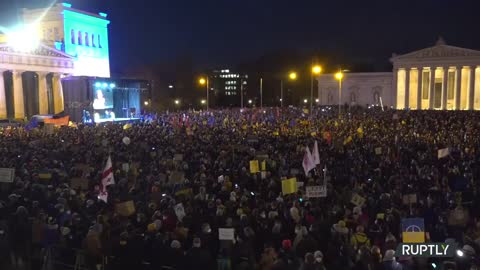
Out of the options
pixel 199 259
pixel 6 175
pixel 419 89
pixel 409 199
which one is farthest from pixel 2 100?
pixel 419 89

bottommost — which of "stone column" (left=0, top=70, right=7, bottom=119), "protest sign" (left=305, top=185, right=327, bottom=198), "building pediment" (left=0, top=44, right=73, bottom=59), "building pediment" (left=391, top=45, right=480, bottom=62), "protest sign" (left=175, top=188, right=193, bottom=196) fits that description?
"protest sign" (left=175, top=188, right=193, bottom=196)

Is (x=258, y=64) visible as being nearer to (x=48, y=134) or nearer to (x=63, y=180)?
(x=48, y=134)

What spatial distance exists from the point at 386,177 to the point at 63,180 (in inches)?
393

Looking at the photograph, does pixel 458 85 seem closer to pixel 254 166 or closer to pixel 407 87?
pixel 407 87

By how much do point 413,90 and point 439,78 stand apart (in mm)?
4510

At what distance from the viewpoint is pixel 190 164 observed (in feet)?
57.6

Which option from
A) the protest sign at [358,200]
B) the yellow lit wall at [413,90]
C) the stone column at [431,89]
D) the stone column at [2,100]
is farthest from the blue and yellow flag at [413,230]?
the yellow lit wall at [413,90]

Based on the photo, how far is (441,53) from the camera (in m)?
77.5

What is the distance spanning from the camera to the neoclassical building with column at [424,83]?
7675 centimetres

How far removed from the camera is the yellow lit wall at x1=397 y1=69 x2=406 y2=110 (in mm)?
82750

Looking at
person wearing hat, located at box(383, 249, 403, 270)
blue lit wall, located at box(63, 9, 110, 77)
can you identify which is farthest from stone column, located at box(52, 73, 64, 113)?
person wearing hat, located at box(383, 249, 403, 270)

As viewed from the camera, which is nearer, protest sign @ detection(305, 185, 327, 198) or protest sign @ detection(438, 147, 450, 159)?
protest sign @ detection(305, 185, 327, 198)

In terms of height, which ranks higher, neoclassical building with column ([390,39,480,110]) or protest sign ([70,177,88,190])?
neoclassical building with column ([390,39,480,110])

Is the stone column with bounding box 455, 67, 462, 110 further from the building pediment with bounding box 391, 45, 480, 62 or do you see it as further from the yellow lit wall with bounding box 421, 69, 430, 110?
the yellow lit wall with bounding box 421, 69, 430, 110
